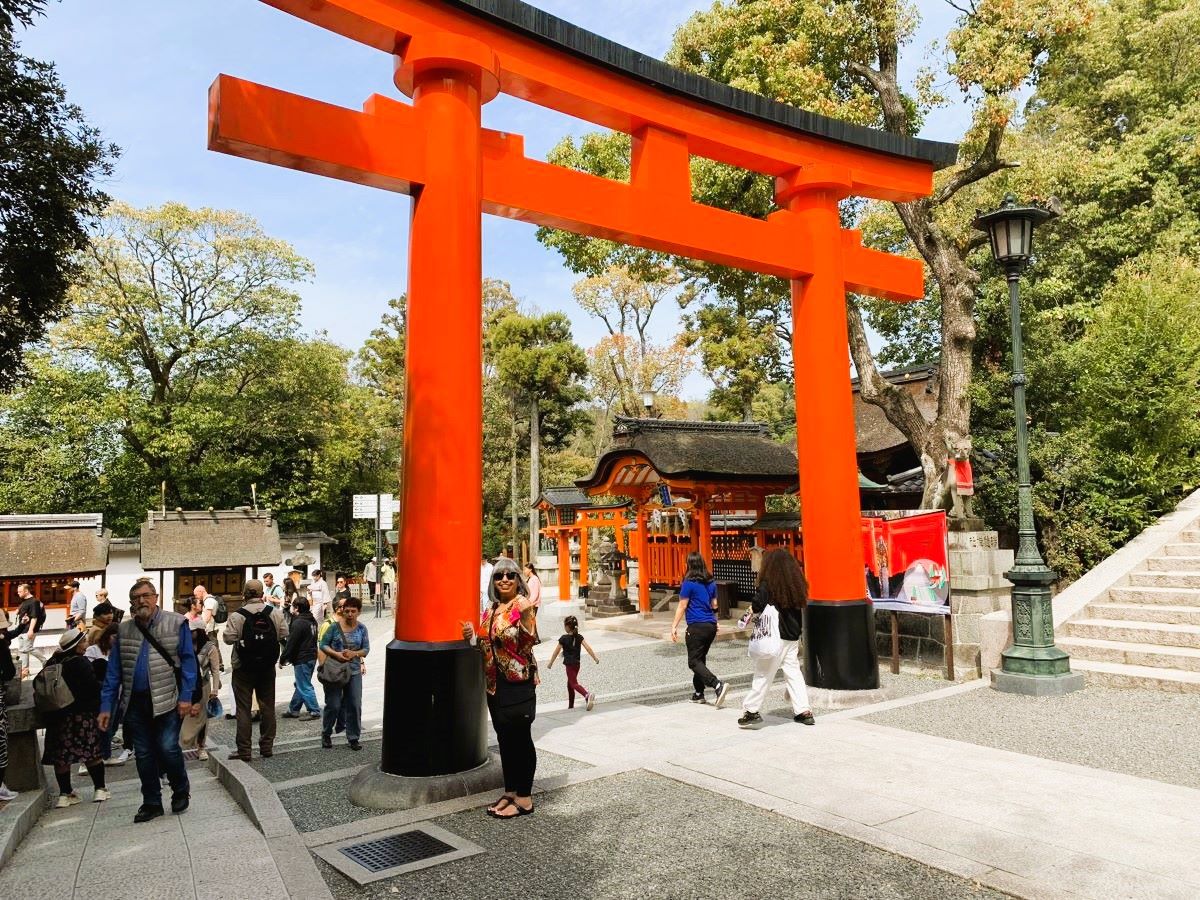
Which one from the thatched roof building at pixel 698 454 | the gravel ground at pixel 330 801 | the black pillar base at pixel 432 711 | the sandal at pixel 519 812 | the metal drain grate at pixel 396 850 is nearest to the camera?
the metal drain grate at pixel 396 850

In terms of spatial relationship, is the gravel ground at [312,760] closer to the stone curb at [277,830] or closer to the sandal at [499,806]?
the stone curb at [277,830]

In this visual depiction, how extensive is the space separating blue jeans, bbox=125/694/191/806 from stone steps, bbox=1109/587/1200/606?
966 centimetres

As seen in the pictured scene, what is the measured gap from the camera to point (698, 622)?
26.1 feet

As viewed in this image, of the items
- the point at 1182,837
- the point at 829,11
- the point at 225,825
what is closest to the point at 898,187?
the point at 829,11

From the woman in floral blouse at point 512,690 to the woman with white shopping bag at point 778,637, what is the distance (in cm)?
260

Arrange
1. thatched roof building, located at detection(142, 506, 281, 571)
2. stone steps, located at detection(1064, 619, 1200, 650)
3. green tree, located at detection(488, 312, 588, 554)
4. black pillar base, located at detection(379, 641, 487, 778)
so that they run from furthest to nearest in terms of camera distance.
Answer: green tree, located at detection(488, 312, 588, 554)
thatched roof building, located at detection(142, 506, 281, 571)
stone steps, located at detection(1064, 619, 1200, 650)
black pillar base, located at detection(379, 641, 487, 778)

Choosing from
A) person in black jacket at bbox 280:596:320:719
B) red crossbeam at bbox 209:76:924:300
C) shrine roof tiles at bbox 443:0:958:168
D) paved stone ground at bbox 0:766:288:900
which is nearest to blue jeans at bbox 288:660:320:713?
person in black jacket at bbox 280:596:320:719

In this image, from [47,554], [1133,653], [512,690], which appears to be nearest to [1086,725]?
[1133,653]

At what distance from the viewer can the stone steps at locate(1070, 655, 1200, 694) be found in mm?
7250

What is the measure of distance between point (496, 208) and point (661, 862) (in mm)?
4819

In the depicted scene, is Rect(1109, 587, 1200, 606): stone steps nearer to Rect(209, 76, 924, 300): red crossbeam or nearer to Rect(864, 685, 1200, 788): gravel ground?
Rect(864, 685, 1200, 788): gravel ground

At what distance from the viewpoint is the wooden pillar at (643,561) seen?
18188mm

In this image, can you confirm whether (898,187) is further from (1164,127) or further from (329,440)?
(329,440)

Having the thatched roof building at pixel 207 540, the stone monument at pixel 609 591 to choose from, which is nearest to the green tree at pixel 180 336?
the thatched roof building at pixel 207 540
